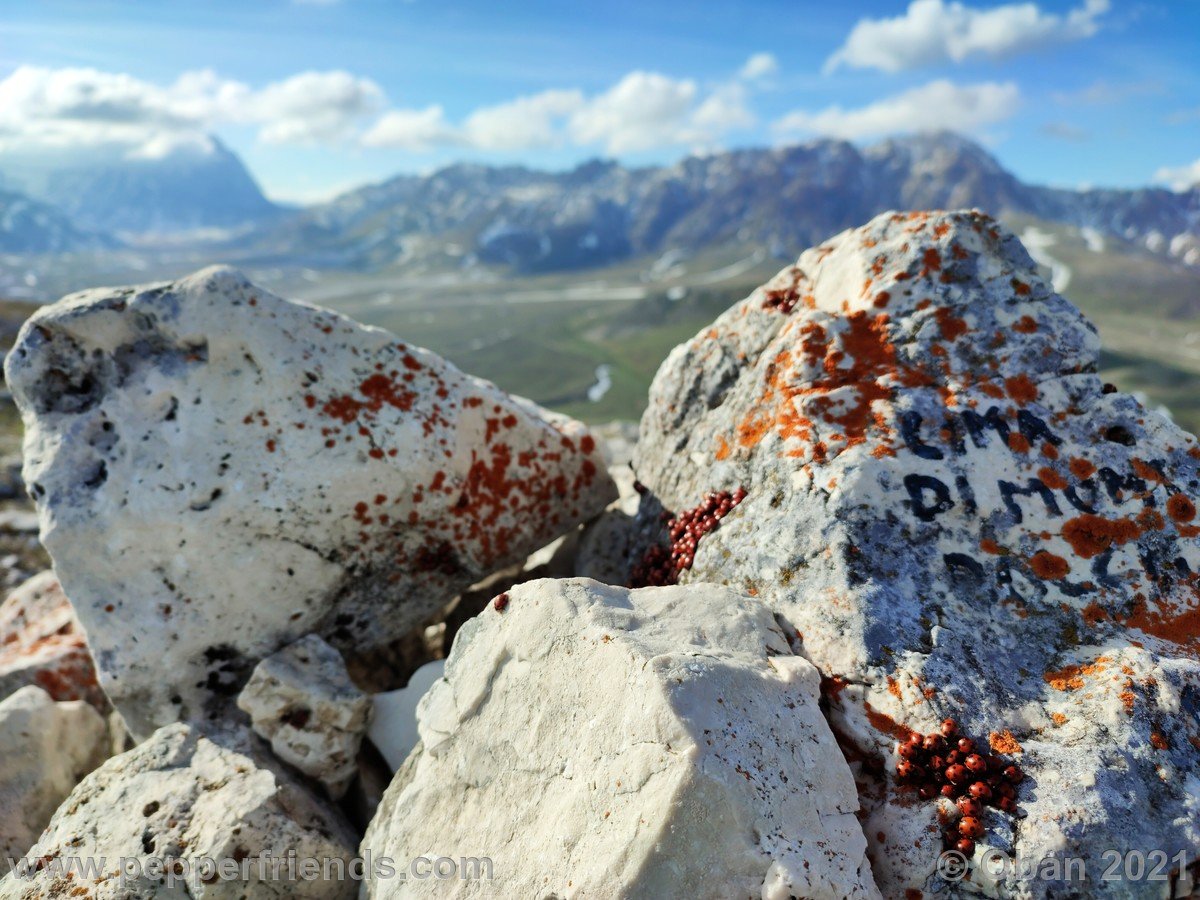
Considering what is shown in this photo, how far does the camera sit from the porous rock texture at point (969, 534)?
20.7 ft

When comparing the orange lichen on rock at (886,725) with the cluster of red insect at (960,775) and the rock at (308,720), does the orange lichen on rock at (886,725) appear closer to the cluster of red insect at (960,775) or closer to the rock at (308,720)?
the cluster of red insect at (960,775)

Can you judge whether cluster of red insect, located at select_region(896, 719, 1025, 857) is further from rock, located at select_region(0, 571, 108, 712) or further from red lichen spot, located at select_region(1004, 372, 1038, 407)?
rock, located at select_region(0, 571, 108, 712)

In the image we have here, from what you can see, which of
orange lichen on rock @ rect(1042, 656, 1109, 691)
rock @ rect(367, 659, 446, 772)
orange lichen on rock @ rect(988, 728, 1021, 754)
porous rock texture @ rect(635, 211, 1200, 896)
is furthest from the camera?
rock @ rect(367, 659, 446, 772)

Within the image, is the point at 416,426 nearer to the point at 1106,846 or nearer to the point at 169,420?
the point at 169,420

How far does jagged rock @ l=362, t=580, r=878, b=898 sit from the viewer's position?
222 inches

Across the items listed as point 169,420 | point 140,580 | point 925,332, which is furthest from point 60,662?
point 925,332

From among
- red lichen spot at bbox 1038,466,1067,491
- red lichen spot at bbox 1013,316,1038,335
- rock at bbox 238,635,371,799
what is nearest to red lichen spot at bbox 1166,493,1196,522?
red lichen spot at bbox 1038,466,1067,491

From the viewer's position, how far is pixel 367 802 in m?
9.23

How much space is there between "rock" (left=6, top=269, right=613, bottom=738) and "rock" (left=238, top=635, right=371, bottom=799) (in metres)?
0.87

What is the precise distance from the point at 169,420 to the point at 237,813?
5.47 m

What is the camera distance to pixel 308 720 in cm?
919

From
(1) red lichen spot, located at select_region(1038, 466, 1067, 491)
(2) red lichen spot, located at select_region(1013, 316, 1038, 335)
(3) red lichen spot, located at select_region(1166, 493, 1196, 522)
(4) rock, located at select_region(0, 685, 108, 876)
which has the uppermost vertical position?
(2) red lichen spot, located at select_region(1013, 316, 1038, 335)

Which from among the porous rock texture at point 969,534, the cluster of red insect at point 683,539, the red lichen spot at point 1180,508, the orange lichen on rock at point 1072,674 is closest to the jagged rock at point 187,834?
the cluster of red insect at point 683,539

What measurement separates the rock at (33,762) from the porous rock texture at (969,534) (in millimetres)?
8935
